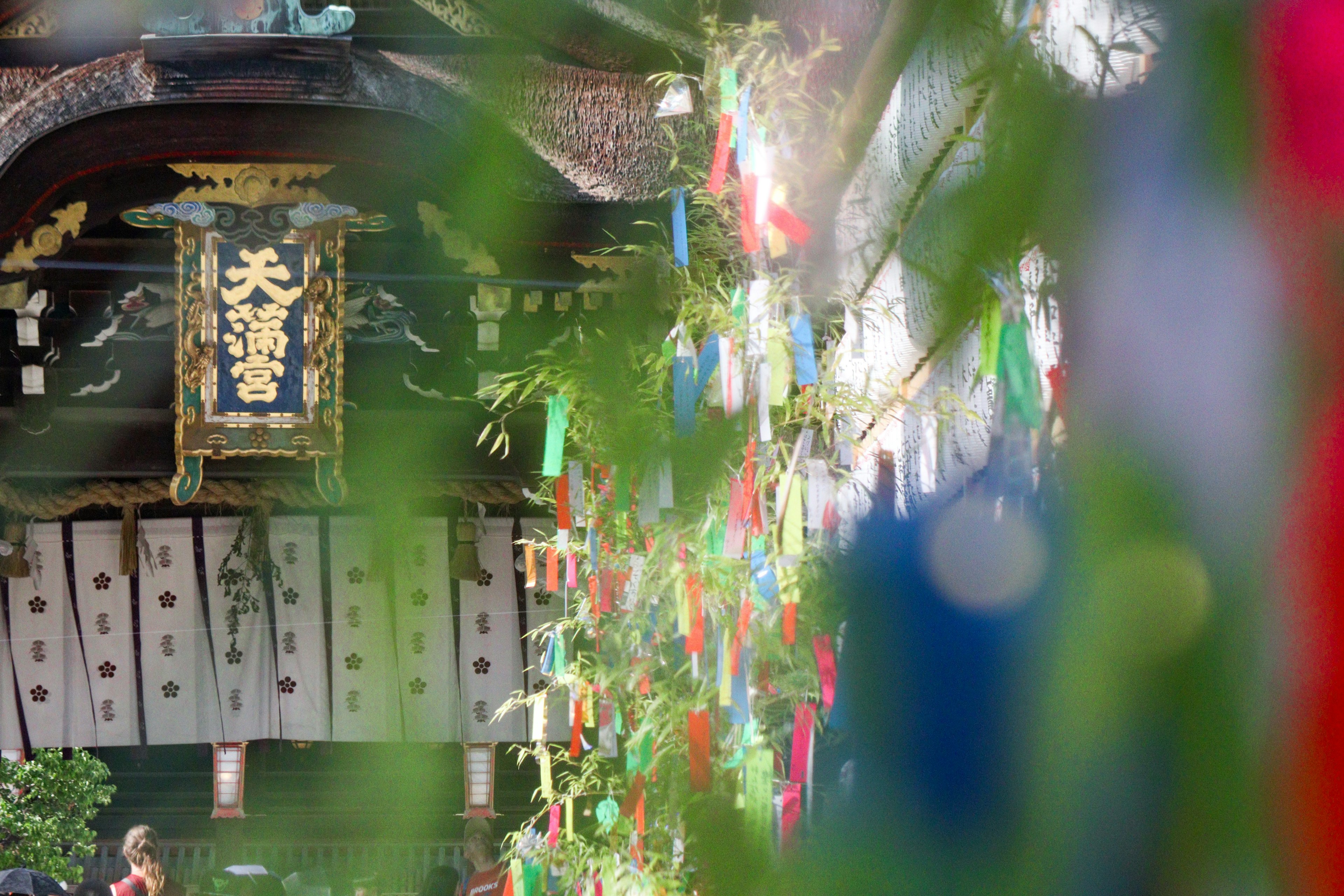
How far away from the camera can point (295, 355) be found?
488 centimetres

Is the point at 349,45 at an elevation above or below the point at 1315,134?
above

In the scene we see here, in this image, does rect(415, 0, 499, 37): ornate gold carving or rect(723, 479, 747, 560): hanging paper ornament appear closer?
rect(723, 479, 747, 560): hanging paper ornament

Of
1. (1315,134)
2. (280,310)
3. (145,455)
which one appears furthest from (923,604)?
(145,455)

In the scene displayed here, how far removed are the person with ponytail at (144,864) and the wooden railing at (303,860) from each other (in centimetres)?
192

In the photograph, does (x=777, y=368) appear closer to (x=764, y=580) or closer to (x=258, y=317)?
(x=764, y=580)

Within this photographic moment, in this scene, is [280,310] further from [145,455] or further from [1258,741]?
[1258,741]

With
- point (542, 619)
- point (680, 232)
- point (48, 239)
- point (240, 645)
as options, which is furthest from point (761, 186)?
point (240, 645)

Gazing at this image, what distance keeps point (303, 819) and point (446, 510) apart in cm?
235

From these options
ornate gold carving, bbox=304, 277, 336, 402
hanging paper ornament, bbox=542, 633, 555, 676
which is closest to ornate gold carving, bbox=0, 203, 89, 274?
ornate gold carving, bbox=304, 277, 336, 402

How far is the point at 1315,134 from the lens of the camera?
2.21 feet

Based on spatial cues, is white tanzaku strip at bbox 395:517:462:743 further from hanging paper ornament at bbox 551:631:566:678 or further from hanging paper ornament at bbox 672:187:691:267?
hanging paper ornament at bbox 672:187:691:267

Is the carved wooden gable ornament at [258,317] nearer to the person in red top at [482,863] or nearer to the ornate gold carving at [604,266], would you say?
the ornate gold carving at [604,266]

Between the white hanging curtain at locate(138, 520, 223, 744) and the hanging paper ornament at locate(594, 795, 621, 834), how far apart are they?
5.48 metres

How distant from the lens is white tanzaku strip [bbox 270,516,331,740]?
763 cm
